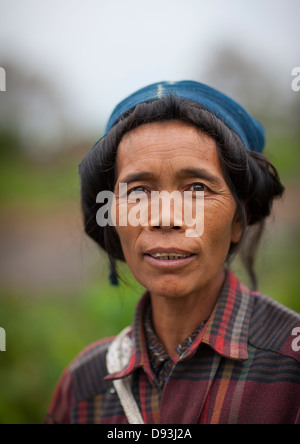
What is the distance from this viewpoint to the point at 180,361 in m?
1.83

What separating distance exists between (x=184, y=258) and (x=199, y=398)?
0.58 metres

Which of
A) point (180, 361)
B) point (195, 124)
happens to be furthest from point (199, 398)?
point (195, 124)

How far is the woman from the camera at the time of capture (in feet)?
5.75

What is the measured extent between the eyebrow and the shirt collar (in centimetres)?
52

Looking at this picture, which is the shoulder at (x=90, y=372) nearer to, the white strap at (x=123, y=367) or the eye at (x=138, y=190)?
the white strap at (x=123, y=367)

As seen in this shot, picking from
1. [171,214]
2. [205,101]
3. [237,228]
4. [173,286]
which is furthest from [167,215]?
[205,101]

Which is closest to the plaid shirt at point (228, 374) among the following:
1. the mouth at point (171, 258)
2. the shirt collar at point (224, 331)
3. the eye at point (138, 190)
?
the shirt collar at point (224, 331)

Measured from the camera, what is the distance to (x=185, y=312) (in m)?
2.05

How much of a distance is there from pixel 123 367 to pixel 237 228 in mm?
901

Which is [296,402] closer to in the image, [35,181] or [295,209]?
[295,209]

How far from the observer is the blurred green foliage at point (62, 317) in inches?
159

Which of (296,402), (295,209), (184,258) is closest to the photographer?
(296,402)

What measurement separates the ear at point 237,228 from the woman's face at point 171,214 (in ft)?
0.40

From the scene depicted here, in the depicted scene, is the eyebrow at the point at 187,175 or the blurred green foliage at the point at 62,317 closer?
the eyebrow at the point at 187,175
